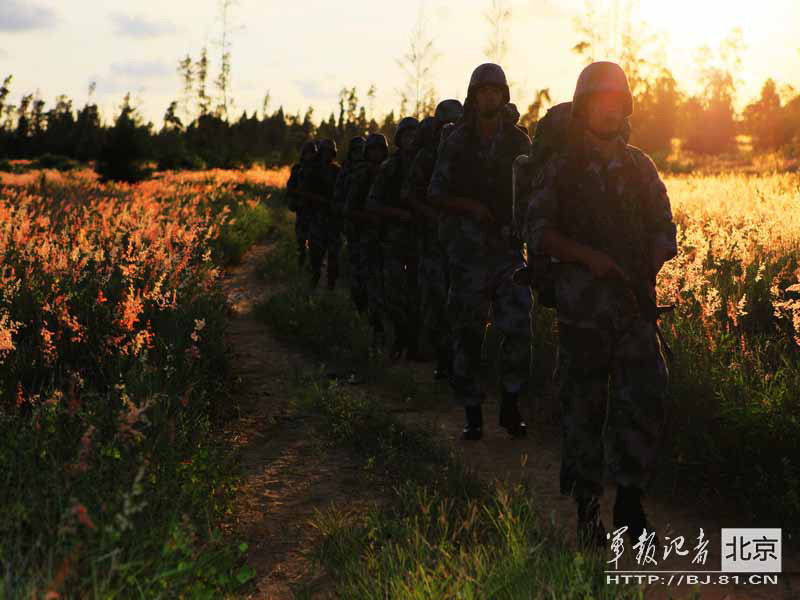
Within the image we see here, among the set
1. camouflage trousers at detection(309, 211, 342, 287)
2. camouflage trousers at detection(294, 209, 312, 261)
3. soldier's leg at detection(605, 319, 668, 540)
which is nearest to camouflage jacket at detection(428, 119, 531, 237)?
soldier's leg at detection(605, 319, 668, 540)

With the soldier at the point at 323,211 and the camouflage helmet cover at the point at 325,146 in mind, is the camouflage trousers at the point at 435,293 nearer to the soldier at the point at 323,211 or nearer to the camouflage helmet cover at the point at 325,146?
the soldier at the point at 323,211

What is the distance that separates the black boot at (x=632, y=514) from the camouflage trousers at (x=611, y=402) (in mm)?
49

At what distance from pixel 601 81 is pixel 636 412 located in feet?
5.16

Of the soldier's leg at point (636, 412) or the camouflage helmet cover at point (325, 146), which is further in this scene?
the camouflage helmet cover at point (325, 146)

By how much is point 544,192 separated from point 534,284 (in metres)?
0.50

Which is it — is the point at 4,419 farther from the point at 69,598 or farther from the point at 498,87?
the point at 498,87

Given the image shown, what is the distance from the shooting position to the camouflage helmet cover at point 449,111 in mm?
6805

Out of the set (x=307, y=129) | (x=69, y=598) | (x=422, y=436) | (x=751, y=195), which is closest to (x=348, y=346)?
(x=422, y=436)

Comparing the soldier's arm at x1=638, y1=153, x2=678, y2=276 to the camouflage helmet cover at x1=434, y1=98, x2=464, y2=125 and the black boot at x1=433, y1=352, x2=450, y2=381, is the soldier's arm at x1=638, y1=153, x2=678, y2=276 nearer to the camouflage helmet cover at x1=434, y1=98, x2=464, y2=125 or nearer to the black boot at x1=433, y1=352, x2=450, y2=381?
the camouflage helmet cover at x1=434, y1=98, x2=464, y2=125

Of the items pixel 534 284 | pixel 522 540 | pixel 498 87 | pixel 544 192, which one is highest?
pixel 498 87

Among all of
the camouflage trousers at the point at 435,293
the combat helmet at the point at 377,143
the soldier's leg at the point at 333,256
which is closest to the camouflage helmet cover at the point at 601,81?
the camouflage trousers at the point at 435,293

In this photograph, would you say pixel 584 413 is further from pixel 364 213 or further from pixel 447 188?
pixel 364 213

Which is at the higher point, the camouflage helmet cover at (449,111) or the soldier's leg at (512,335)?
the camouflage helmet cover at (449,111)

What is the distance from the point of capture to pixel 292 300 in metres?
10.2
